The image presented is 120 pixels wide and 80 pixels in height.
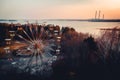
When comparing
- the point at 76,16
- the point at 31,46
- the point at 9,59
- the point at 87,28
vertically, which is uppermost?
the point at 76,16

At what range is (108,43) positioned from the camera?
1.69m

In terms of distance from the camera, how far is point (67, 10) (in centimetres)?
176

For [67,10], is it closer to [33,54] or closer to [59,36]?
[59,36]

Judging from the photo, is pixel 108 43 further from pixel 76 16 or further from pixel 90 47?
pixel 76 16

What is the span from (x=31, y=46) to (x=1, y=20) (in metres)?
0.38

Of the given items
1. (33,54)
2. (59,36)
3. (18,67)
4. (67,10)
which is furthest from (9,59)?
(67,10)

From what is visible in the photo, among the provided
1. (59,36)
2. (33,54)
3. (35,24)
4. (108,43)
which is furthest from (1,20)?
(108,43)

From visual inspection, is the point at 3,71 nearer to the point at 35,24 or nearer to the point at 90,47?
the point at 35,24

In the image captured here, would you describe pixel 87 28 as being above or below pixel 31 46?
above

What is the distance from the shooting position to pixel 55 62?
1.70 metres

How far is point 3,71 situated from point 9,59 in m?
0.14

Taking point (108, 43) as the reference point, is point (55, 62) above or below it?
below

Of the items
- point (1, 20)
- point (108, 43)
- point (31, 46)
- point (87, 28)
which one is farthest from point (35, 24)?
point (108, 43)

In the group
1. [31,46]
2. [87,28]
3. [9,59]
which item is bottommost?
[9,59]
